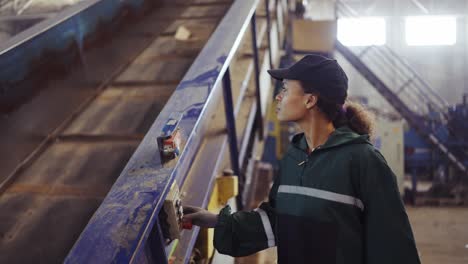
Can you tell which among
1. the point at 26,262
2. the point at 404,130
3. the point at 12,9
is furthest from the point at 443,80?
the point at 26,262

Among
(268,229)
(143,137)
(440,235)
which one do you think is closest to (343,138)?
(268,229)

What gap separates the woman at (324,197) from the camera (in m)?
1.17

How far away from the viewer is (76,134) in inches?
89.7

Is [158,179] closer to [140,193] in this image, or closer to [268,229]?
[140,193]

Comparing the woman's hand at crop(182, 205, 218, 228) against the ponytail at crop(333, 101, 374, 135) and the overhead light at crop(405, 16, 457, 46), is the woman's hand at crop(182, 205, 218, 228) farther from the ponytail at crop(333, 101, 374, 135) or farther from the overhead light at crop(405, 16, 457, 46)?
the overhead light at crop(405, 16, 457, 46)

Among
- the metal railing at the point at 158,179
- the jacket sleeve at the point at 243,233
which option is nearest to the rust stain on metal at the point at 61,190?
the metal railing at the point at 158,179

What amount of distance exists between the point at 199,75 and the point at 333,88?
678 mm

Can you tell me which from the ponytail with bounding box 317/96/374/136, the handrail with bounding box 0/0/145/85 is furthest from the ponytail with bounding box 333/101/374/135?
the handrail with bounding box 0/0/145/85

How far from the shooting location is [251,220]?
144 centimetres

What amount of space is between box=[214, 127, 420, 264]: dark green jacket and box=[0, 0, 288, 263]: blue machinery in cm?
31

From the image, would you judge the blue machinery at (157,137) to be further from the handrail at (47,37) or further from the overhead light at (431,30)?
the overhead light at (431,30)

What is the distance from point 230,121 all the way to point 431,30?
43.2 feet

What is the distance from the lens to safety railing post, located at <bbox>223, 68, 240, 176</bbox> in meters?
2.19

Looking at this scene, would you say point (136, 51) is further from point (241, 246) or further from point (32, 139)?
point (241, 246)
